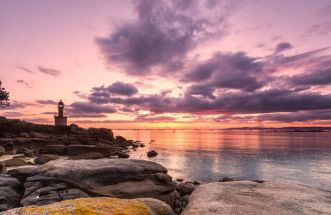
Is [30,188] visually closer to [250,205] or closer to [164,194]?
[164,194]

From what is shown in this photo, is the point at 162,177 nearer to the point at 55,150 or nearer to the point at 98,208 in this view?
the point at 98,208

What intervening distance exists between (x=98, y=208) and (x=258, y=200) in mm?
8762

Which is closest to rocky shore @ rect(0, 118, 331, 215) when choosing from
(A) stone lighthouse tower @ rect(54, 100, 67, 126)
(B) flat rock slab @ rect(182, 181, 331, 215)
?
(B) flat rock slab @ rect(182, 181, 331, 215)

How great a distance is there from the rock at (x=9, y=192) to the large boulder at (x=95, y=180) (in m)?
0.32

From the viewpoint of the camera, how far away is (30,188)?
1088 centimetres

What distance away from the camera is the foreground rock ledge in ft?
16.7

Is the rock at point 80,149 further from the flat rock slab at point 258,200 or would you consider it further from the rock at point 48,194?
the rock at point 48,194

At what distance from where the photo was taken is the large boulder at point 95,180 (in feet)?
36.0

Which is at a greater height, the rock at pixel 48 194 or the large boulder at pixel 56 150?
the rock at pixel 48 194

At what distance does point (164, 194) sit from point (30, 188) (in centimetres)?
656

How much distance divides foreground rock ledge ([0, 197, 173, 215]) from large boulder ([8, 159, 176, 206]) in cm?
442

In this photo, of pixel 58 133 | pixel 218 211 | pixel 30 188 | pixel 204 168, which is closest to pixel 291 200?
pixel 218 211

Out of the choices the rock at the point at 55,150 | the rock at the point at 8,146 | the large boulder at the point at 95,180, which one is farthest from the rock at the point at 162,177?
the rock at the point at 8,146

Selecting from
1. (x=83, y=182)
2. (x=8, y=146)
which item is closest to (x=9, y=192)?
(x=83, y=182)
